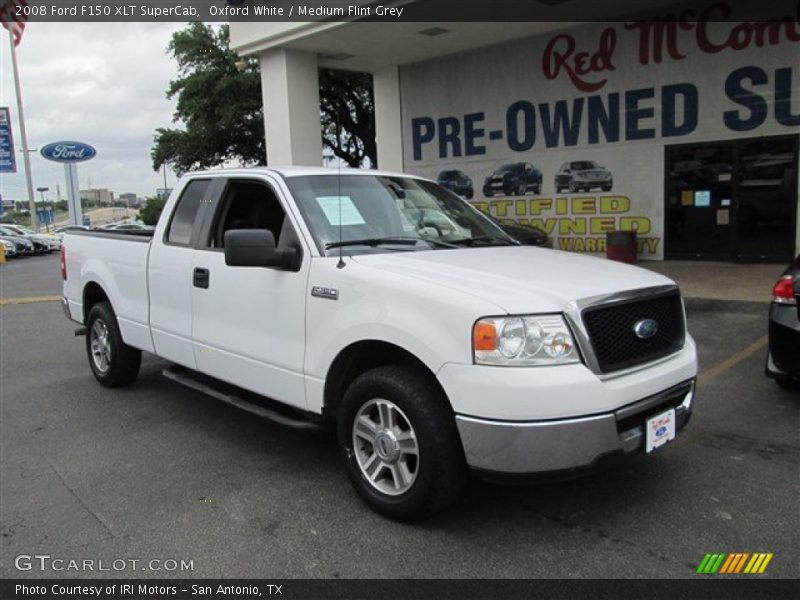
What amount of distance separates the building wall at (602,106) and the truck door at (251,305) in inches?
442

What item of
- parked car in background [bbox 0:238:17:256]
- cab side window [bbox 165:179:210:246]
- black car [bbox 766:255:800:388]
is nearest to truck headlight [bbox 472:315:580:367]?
black car [bbox 766:255:800:388]

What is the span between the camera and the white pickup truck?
306 centimetres

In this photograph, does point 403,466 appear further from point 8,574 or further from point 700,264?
point 700,264

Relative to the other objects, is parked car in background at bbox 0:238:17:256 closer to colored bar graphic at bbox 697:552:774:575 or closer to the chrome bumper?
the chrome bumper

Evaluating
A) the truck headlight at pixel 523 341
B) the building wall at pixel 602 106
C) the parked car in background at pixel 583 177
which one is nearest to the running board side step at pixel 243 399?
the truck headlight at pixel 523 341

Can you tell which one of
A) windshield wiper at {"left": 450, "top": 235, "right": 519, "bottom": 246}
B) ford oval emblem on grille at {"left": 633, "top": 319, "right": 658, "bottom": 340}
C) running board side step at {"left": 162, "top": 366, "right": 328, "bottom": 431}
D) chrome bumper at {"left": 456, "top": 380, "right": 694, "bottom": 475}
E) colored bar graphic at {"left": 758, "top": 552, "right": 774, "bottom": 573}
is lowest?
colored bar graphic at {"left": 758, "top": 552, "right": 774, "bottom": 573}

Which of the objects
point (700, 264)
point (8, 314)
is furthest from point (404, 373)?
point (700, 264)

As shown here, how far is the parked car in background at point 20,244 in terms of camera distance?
98.4ft

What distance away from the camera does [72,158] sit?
38.2 meters

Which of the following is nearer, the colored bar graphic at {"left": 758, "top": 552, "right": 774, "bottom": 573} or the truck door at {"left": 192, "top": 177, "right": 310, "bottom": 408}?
the colored bar graphic at {"left": 758, "top": 552, "right": 774, "bottom": 573}

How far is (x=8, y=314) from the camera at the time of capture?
38.3 ft

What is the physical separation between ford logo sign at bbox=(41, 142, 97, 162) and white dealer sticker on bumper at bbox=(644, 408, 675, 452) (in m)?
40.1

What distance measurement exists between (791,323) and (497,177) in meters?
12.4
